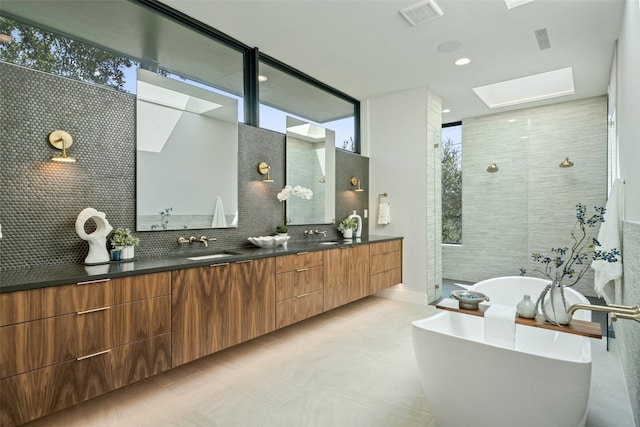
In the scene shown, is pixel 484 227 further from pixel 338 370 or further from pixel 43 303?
pixel 43 303

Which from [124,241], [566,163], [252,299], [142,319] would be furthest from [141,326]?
[566,163]

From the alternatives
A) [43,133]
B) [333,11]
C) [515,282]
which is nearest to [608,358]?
[515,282]

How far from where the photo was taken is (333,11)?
2834 millimetres

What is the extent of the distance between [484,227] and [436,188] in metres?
1.57

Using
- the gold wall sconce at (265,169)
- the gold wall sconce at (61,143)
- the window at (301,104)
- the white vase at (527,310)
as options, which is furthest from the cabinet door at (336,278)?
the gold wall sconce at (61,143)

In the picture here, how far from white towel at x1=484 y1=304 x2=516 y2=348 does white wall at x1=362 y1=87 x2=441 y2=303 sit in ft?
9.00

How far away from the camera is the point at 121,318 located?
1969 millimetres

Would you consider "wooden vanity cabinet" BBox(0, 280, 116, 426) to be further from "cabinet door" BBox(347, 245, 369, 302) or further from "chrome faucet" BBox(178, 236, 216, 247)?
"cabinet door" BBox(347, 245, 369, 302)

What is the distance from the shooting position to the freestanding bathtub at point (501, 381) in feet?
4.40

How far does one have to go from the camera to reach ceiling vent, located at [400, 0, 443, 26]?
272 centimetres

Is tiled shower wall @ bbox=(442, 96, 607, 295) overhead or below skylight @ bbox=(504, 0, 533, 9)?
below

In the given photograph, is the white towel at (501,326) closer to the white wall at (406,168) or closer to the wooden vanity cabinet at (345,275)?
the wooden vanity cabinet at (345,275)

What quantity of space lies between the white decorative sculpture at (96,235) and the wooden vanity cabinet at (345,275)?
206 centimetres

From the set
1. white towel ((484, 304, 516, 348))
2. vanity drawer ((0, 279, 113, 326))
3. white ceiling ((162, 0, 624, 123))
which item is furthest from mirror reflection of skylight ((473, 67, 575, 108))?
vanity drawer ((0, 279, 113, 326))
